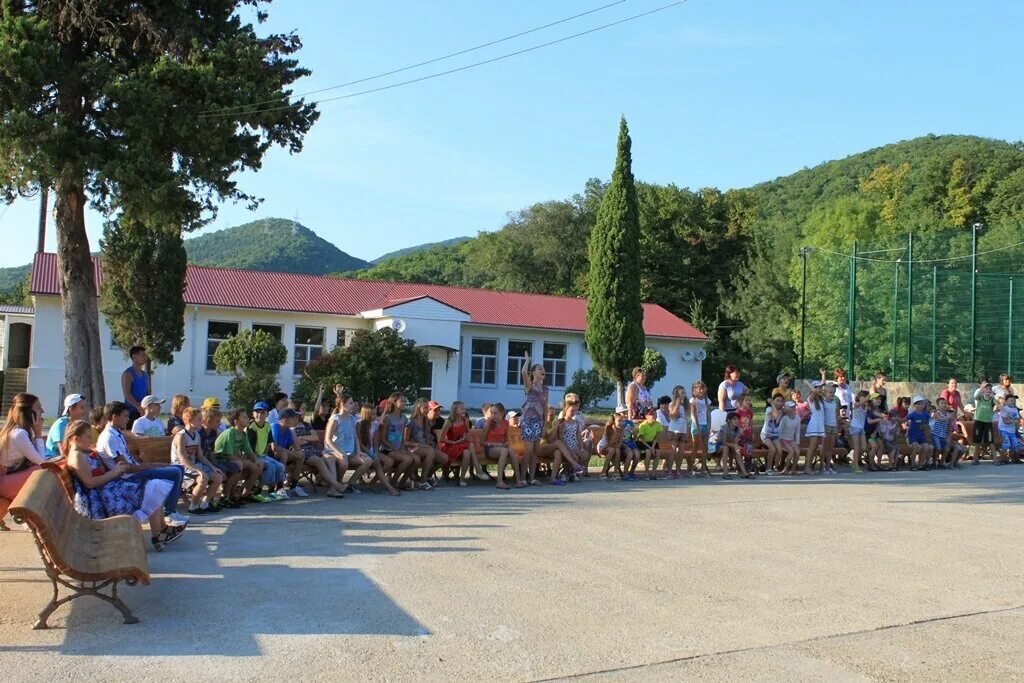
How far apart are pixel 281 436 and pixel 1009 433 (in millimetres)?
16623

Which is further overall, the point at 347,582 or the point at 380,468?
the point at 380,468

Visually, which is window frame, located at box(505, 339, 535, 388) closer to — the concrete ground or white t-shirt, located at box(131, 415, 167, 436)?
the concrete ground

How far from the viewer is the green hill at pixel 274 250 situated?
431 ft

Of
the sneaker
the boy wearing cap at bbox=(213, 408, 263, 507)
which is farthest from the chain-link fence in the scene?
the sneaker

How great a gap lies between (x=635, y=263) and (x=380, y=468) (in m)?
20.7

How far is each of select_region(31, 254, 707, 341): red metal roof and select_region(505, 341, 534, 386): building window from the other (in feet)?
3.72

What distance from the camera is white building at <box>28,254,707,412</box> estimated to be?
1273 inches

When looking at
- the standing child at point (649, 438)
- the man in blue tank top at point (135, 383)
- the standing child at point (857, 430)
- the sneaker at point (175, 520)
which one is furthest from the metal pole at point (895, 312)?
the sneaker at point (175, 520)

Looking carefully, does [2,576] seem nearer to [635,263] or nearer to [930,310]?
[635,263]

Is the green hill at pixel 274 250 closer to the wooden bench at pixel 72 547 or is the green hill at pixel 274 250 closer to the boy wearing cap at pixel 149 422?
the boy wearing cap at pixel 149 422

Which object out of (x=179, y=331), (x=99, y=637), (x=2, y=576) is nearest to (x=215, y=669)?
(x=99, y=637)

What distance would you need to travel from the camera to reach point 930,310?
1374 inches

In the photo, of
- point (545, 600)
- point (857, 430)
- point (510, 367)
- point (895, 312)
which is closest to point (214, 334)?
point (510, 367)

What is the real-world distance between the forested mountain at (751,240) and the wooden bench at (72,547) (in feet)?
131
